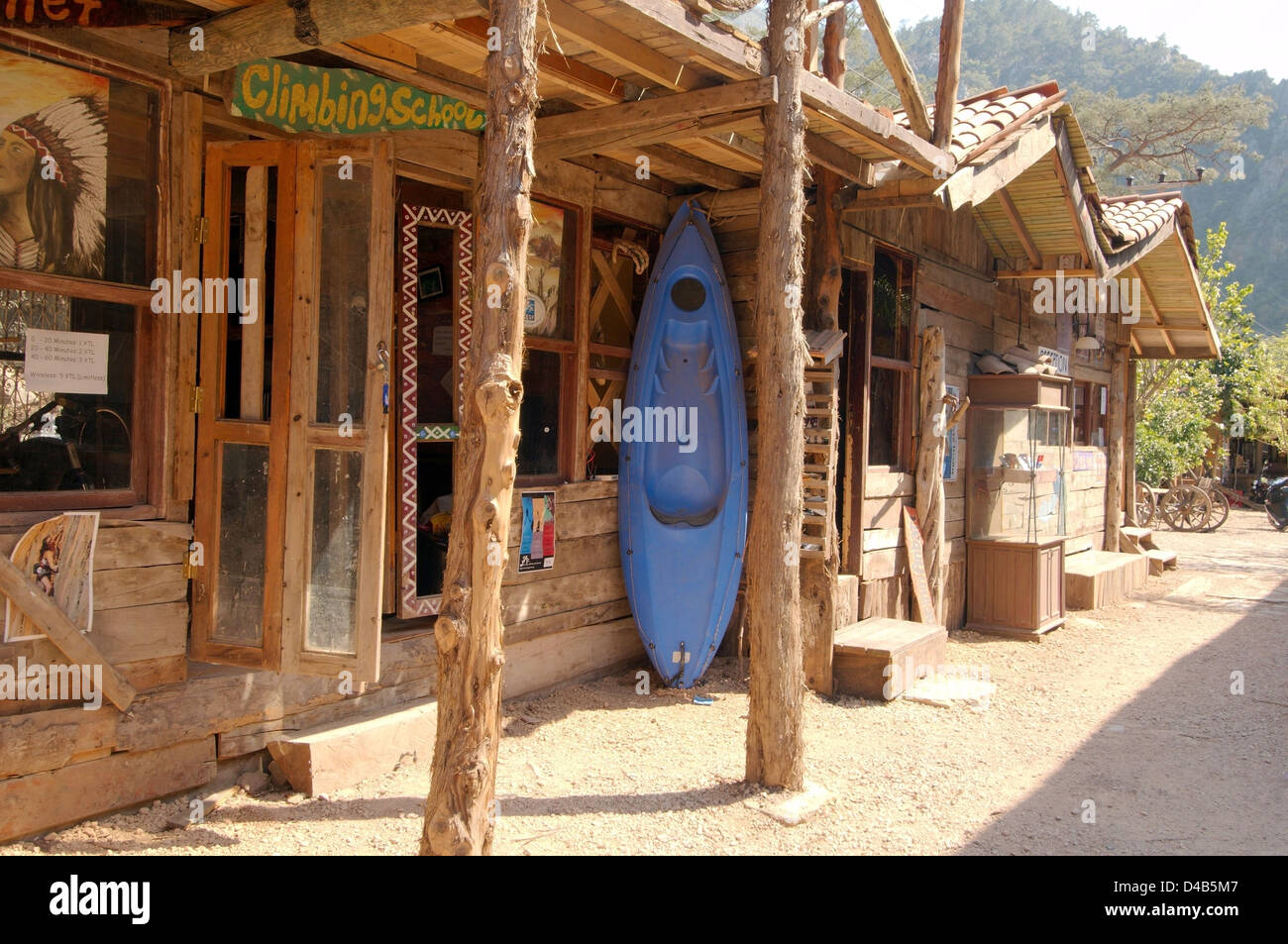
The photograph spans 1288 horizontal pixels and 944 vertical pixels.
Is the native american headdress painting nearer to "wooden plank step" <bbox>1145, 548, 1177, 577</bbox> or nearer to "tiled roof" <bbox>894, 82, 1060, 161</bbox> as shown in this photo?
"tiled roof" <bbox>894, 82, 1060, 161</bbox>

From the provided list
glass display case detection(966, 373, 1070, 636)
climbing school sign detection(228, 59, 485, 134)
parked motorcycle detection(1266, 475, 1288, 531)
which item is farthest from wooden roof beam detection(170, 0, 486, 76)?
parked motorcycle detection(1266, 475, 1288, 531)

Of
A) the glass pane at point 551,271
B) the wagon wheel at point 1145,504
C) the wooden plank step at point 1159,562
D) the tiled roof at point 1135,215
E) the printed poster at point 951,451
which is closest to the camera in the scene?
the glass pane at point 551,271

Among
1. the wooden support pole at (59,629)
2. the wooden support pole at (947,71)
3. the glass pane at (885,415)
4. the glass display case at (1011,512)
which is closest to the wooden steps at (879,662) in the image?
the glass pane at (885,415)

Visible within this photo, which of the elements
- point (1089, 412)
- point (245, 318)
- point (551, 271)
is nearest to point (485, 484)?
point (245, 318)

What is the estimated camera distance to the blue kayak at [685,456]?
6.64m

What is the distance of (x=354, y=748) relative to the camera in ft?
15.4

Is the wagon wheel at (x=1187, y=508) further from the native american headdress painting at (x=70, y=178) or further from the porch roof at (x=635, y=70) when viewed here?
the native american headdress painting at (x=70, y=178)

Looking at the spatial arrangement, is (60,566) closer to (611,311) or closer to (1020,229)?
(611,311)

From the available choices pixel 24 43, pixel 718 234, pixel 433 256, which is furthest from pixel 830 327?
pixel 24 43

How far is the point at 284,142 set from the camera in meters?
4.24

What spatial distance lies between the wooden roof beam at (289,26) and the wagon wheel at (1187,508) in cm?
1834

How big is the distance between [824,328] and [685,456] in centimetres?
130

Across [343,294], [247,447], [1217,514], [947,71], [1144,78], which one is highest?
[1144,78]

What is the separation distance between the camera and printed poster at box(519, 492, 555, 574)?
5.98 m
